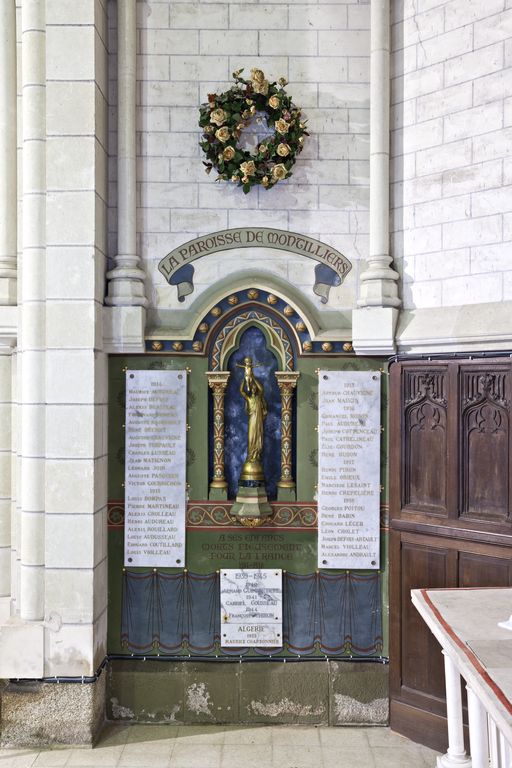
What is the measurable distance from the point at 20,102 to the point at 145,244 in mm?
1318

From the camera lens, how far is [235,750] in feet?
15.4

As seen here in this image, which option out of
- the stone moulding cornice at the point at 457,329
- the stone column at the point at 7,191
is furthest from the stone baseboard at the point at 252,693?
the stone moulding cornice at the point at 457,329

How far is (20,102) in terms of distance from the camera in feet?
16.5

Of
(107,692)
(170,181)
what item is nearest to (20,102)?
(170,181)

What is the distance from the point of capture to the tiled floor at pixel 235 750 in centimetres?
451

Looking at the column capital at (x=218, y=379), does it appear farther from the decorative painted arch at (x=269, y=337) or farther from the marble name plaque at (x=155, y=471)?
the marble name plaque at (x=155, y=471)

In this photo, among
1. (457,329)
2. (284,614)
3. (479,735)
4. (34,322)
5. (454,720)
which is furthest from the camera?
(284,614)

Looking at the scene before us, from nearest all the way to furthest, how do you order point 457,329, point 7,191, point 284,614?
point 457,329 < point 7,191 < point 284,614

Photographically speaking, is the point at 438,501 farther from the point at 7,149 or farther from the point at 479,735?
the point at 7,149

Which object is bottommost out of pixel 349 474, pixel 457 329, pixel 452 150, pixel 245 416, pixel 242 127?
pixel 349 474

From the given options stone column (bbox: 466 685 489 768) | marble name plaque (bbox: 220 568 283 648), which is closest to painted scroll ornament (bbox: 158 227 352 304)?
marble name plaque (bbox: 220 568 283 648)

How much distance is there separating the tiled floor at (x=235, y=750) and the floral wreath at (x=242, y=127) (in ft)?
12.7

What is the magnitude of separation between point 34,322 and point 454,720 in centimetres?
358

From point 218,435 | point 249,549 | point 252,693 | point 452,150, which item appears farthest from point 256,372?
point 252,693
